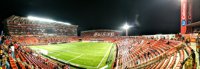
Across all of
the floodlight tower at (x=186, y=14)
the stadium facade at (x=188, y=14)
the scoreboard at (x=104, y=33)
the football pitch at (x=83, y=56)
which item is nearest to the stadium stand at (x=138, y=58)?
the football pitch at (x=83, y=56)

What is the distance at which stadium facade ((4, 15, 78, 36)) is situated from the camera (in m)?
50.4

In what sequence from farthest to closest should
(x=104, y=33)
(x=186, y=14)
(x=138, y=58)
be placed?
1. (x=104, y=33)
2. (x=186, y=14)
3. (x=138, y=58)

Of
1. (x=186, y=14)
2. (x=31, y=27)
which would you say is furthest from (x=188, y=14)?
(x=31, y=27)

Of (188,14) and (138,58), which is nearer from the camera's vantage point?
(138,58)

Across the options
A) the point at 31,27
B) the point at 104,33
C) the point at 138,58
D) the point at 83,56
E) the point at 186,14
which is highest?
the point at 186,14

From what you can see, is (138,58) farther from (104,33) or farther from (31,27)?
(104,33)

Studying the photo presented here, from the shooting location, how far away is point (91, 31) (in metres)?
81.1

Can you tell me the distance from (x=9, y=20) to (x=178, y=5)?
5385 centimetres

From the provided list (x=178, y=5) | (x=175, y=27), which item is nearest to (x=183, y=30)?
(x=178, y=5)

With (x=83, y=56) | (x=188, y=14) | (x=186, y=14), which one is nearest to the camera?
(x=83, y=56)

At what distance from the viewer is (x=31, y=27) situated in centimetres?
5822

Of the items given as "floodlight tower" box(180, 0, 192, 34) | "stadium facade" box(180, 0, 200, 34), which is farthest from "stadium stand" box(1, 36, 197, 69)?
"floodlight tower" box(180, 0, 192, 34)

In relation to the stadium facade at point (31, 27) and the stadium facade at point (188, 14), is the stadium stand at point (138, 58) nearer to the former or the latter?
the stadium facade at point (188, 14)

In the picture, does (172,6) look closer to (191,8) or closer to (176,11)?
(176,11)
